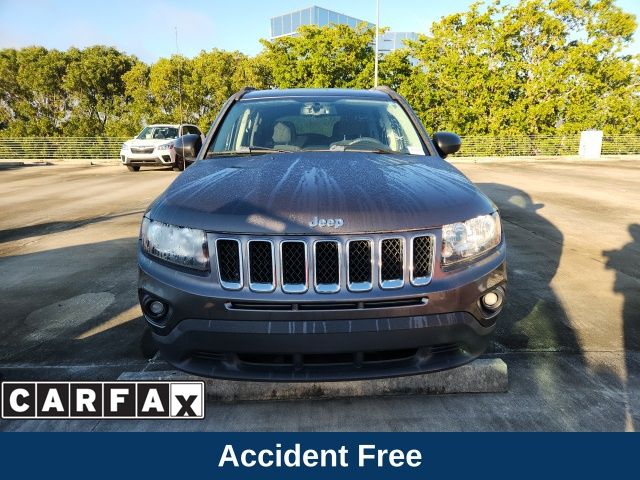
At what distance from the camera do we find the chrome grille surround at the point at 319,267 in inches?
81.9

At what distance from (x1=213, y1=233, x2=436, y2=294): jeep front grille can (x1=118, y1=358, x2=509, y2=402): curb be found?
31.4 inches

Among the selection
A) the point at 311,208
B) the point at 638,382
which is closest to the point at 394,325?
the point at 311,208

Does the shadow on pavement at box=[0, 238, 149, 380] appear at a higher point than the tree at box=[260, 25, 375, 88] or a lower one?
lower

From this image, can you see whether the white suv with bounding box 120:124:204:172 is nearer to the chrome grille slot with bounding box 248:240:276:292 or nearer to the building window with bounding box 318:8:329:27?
the chrome grille slot with bounding box 248:240:276:292

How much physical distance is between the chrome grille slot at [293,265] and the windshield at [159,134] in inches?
701

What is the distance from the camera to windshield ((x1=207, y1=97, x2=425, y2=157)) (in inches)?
135

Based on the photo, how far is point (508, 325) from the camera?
364 cm

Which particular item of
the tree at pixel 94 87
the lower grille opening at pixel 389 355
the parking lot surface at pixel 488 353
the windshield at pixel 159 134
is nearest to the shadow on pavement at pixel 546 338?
the parking lot surface at pixel 488 353

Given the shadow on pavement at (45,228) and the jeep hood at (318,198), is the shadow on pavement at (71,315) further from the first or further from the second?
the shadow on pavement at (45,228)

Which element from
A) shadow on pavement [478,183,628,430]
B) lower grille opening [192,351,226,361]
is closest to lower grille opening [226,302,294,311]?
lower grille opening [192,351,226,361]

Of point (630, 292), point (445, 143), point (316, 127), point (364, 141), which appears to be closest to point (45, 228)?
point (316, 127)

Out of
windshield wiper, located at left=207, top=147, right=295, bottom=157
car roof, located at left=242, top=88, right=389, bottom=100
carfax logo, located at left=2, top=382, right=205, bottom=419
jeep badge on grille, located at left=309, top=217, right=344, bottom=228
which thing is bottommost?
carfax logo, located at left=2, top=382, right=205, bottom=419

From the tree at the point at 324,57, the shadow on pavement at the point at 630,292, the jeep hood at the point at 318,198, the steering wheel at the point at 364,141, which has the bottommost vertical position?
the shadow on pavement at the point at 630,292

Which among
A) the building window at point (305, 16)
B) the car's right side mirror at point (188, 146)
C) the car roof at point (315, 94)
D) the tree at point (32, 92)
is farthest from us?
the building window at point (305, 16)
